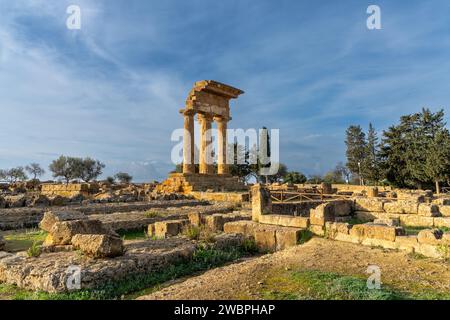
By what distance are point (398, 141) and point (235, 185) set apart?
74.7ft

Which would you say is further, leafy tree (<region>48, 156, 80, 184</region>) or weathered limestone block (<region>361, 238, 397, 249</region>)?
leafy tree (<region>48, 156, 80, 184</region>)

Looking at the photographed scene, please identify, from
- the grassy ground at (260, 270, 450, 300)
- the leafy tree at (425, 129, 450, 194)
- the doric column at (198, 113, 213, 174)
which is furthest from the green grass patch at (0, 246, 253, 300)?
the leafy tree at (425, 129, 450, 194)

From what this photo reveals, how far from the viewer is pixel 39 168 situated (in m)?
82.1

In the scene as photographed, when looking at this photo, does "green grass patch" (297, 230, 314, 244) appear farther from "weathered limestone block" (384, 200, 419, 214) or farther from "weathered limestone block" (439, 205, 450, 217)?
"weathered limestone block" (439, 205, 450, 217)

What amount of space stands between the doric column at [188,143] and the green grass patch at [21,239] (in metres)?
19.2

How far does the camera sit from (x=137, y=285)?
5934mm

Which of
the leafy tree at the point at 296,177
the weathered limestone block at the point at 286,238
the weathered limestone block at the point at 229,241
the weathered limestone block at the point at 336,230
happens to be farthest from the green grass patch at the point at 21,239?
the leafy tree at the point at 296,177

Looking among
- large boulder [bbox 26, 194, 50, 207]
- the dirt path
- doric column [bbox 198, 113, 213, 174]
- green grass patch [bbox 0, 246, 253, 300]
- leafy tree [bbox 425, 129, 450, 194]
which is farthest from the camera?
leafy tree [bbox 425, 129, 450, 194]

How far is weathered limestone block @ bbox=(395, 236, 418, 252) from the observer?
7.53 metres

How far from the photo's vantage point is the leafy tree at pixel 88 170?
7281 cm

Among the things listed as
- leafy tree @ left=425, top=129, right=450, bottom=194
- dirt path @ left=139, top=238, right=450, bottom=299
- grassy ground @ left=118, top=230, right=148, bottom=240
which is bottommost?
grassy ground @ left=118, top=230, right=148, bottom=240

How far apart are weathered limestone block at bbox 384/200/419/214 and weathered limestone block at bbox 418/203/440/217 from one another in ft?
0.70

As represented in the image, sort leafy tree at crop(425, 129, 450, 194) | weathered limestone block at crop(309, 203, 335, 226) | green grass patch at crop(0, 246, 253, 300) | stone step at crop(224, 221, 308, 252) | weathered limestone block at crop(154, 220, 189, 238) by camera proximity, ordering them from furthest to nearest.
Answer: leafy tree at crop(425, 129, 450, 194) < weathered limestone block at crop(154, 220, 189, 238) < weathered limestone block at crop(309, 203, 335, 226) < stone step at crop(224, 221, 308, 252) < green grass patch at crop(0, 246, 253, 300)

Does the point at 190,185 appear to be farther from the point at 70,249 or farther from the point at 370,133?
the point at 370,133
